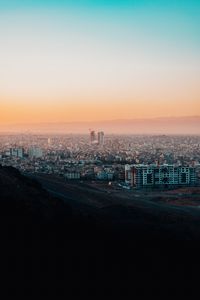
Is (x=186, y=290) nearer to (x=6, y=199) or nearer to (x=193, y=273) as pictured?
(x=193, y=273)

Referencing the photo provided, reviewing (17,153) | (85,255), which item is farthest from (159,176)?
(85,255)

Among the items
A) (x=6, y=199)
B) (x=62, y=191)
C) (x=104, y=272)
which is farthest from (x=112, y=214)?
(x=104, y=272)

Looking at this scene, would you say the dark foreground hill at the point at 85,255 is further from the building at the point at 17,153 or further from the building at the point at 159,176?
the building at the point at 17,153

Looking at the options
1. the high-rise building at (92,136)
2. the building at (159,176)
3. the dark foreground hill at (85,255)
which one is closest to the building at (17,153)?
the building at (159,176)

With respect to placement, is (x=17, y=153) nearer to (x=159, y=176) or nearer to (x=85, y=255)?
(x=159, y=176)

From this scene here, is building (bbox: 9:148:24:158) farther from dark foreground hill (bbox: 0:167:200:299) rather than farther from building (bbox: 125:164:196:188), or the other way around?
dark foreground hill (bbox: 0:167:200:299)
